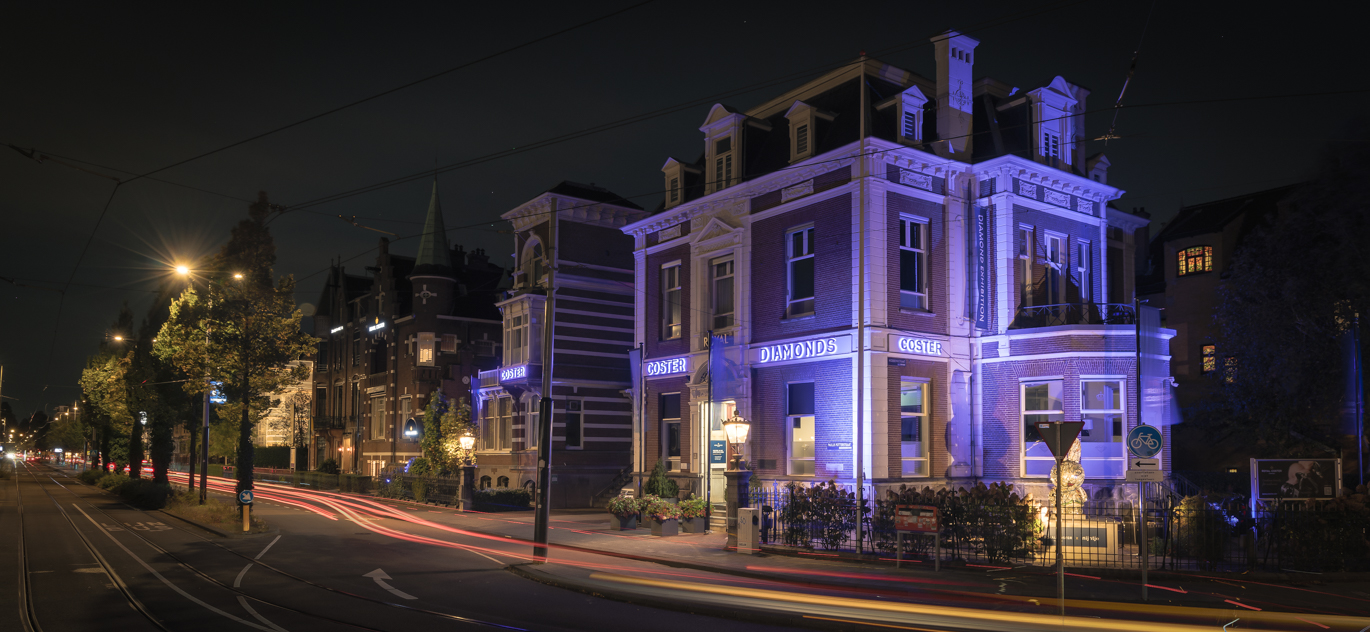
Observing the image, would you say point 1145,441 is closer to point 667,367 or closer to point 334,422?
point 667,367

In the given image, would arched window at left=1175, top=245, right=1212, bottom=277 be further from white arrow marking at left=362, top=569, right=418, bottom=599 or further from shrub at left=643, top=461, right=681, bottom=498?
white arrow marking at left=362, top=569, right=418, bottom=599

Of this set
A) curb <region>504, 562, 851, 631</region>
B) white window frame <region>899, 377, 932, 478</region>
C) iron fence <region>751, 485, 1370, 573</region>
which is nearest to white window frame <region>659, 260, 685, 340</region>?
white window frame <region>899, 377, 932, 478</region>

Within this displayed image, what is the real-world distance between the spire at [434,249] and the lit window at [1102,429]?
3889 centimetres

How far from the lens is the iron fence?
16.4 meters

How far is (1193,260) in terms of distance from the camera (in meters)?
41.9

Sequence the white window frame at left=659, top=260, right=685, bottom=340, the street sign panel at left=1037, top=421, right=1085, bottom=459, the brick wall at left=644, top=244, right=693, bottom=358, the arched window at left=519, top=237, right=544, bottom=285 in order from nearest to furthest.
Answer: the street sign panel at left=1037, top=421, right=1085, bottom=459, the brick wall at left=644, top=244, right=693, bottom=358, the white window frame at left=659, top=260, right=685, bottom=340, the arched window at left=519, top=237, right=544, bottom=285

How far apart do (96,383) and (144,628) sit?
51.8m

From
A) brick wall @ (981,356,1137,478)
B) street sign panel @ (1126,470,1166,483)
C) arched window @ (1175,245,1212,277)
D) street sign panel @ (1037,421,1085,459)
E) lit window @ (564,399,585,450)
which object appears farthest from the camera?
arched window @ (1175,245,1212,277)

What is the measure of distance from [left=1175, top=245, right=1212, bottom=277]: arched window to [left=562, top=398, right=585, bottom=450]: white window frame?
29020 mm

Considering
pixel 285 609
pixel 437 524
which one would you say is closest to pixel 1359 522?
pixel 285 609

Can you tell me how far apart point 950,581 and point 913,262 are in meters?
11.8

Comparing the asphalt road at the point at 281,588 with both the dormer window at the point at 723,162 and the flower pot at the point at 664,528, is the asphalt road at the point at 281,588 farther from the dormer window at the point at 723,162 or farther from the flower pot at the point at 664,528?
the dormer window at the point at 723,162

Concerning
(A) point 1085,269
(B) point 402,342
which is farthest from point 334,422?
(A) point 1085,269

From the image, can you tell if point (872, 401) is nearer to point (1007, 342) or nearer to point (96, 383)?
point (1007, 342)
